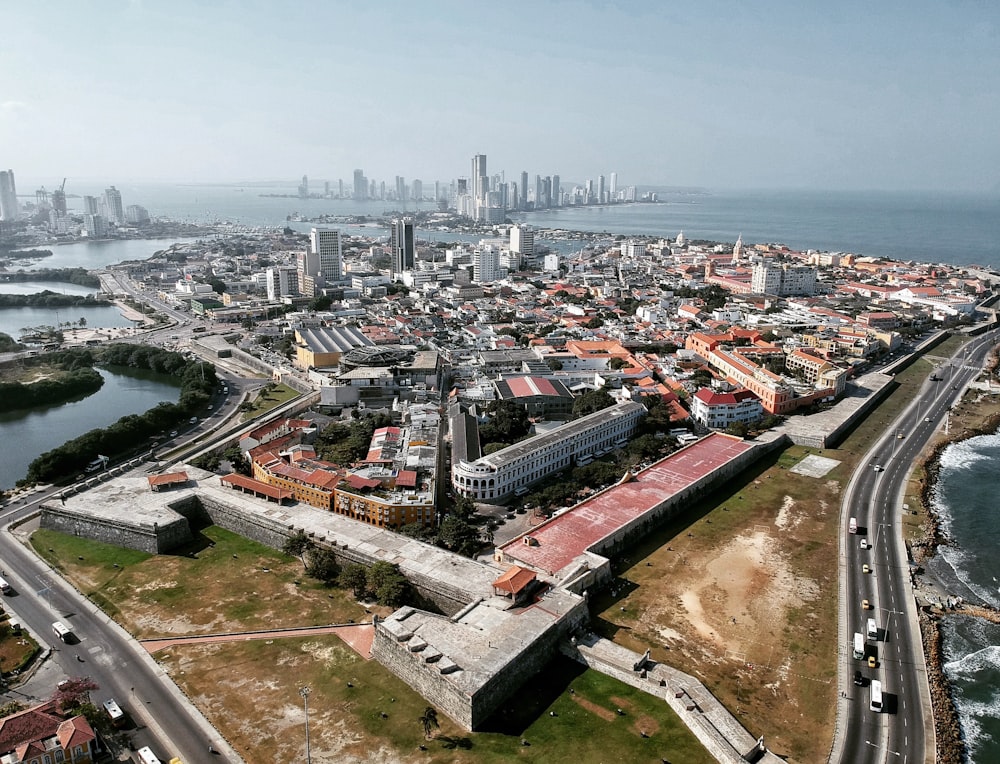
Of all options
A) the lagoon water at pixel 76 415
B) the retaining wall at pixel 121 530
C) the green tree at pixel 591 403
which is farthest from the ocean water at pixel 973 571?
the lagoon water at pixel 76 415

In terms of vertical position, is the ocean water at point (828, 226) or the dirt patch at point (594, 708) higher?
the ocean water at point (828, 226)

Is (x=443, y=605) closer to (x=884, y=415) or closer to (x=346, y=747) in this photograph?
(x=346, y=747)

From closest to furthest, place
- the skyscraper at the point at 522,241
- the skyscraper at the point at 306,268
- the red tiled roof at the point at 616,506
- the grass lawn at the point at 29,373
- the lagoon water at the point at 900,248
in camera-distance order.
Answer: the lagoon water at the point at 900,248 → the red tiled roof at the point at 616,506 → the grass lawn at the point at 29,373 → the skyscraper at the point at 306,268 → the skyscraper at the point at 522,241

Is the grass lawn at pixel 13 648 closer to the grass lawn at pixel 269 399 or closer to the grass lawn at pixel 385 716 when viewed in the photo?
the grass lawn at pixel 385 716

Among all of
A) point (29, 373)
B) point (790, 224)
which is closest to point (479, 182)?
point (790, 224)

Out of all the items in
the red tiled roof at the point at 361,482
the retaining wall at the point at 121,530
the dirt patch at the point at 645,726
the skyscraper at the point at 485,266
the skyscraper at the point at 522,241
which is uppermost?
the skyscraper at the point at 522,241

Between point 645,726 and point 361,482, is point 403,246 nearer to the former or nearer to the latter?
point 361,482
